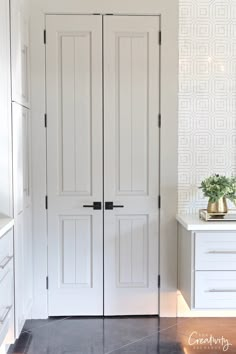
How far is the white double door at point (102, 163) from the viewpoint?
129 inches

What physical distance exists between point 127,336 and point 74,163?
4.48ft

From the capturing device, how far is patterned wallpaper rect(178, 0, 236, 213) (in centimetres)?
332

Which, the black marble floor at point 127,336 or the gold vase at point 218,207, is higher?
the gold vase at point 218,207

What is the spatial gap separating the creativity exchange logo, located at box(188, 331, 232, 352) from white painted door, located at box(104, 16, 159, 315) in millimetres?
470

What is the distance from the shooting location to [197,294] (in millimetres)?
2873

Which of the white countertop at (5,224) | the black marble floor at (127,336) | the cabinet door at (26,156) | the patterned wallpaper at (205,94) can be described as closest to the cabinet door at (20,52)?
the cabinet door at (26,156)

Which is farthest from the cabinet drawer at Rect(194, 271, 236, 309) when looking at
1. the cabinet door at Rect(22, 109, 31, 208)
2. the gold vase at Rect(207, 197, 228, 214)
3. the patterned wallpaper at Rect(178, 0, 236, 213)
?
the cabinet door at Rect(22, 109, 31, 208)

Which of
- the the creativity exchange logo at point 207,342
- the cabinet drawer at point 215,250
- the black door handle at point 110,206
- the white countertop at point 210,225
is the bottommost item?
the the creativity exchange logo at point 207,342

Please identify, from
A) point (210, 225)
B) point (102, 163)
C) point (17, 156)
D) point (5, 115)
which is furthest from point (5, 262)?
point (210, 225)

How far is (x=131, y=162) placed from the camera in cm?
335

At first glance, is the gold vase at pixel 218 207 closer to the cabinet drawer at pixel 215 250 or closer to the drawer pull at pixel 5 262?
the cabinet drawer at pixel 215 250

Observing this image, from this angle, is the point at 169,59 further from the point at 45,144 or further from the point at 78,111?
the point at 45,144

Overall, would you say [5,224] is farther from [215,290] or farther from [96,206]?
[215,290]

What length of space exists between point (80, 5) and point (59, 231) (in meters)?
1.77
